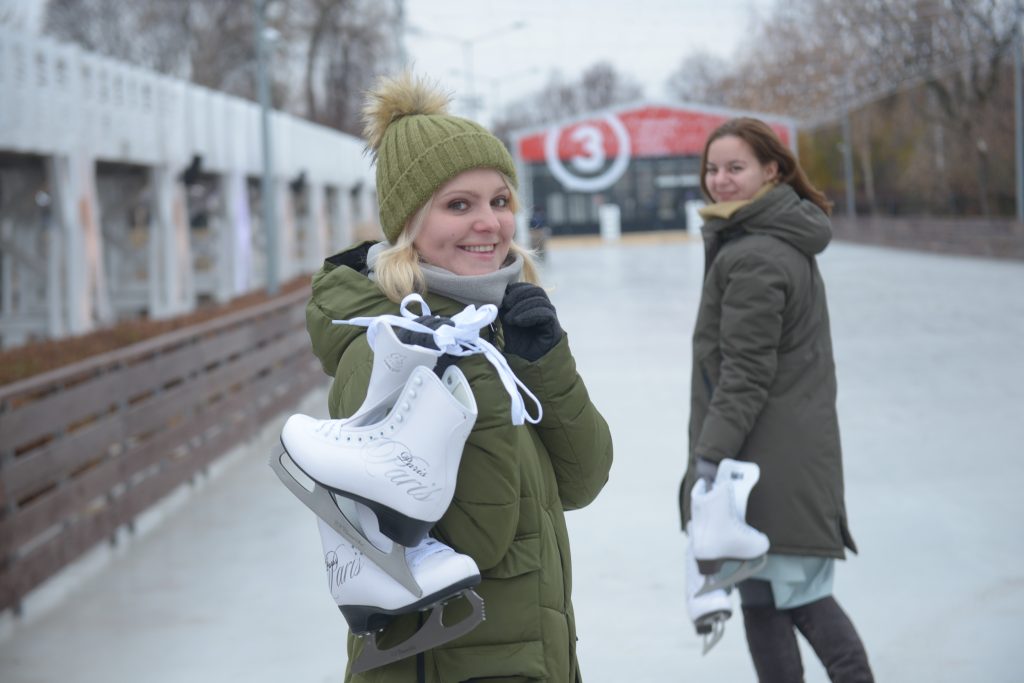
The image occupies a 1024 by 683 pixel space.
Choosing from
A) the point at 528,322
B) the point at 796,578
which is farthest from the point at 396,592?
the point at 796,578

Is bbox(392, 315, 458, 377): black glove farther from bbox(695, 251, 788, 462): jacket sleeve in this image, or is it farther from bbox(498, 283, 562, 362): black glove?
bbox(695, 251, 788, 462): jacket sleeve

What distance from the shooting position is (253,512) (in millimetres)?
7098

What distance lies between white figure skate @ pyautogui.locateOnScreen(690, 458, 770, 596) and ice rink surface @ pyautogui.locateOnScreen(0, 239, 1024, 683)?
3.60 ft

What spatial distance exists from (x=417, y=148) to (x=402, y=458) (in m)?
0.59

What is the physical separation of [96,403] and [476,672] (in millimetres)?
4452

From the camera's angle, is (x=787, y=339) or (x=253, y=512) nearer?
(x=787, y=339)

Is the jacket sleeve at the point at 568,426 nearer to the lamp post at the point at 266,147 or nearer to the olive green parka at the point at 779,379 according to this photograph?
the olive green parka at the point at 779,379

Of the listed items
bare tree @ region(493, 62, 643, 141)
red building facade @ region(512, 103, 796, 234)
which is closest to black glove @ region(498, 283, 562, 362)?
red building facade @ region(512, 103, 796, 234)

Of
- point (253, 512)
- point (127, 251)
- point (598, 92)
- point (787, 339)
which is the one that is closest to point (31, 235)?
point (127, 251)

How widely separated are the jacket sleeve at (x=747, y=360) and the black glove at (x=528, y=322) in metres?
1.33

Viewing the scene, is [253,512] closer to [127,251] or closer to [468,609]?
[468,609]

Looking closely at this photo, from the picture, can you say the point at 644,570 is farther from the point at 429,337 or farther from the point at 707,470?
the point at 429,337

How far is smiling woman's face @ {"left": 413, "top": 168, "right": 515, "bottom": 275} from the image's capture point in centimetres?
218

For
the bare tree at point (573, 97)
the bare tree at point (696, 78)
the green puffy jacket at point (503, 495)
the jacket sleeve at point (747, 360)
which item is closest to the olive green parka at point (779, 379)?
the jacket sleeve at point (747, 360)
